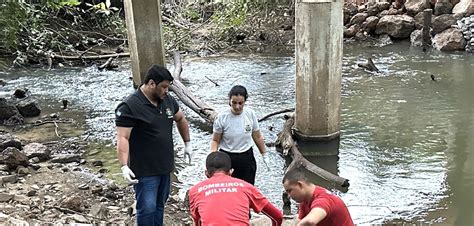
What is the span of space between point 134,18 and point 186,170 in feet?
19.0

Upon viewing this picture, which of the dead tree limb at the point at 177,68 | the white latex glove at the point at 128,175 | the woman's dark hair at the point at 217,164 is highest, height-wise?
the woman's dark hair at the point at 217,164

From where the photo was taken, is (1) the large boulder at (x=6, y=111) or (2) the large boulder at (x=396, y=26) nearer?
(1) the large boulder at (x=6, y=111)

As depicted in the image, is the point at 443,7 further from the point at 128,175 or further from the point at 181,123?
the point at 128,175

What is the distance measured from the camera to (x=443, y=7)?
59.2ft

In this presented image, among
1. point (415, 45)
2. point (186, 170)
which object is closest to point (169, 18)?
point (415, 45)

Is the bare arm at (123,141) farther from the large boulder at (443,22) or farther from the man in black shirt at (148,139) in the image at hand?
the large boulder at (443,22)

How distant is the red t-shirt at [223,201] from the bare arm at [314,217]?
1.55 ft

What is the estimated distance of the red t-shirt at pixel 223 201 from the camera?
137 inches

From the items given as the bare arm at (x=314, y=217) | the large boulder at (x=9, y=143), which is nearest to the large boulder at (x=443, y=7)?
the large boulder at (x=9, y=143)

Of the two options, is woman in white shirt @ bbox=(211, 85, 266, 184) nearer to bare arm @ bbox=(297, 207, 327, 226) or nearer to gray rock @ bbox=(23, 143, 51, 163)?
bare arm @ bbox=(297, 207, 327, 226)

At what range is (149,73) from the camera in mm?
4418

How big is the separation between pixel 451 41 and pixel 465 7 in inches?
73.5

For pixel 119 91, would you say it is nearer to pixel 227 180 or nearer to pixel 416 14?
pixel 227 180

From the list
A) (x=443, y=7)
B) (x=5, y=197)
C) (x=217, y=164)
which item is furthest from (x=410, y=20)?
(x=217, y=164)
